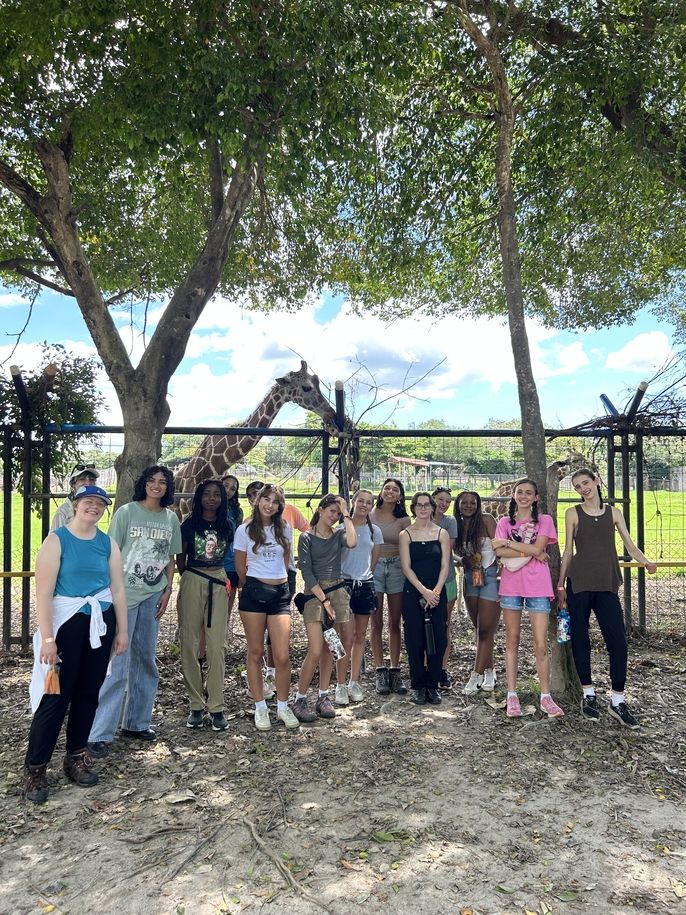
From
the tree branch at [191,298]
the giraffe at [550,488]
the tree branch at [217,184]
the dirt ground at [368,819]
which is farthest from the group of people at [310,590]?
the tree branch at [217,184]

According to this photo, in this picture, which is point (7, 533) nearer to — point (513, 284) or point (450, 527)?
point (450, 527)

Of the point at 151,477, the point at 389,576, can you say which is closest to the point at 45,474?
the point at 151,477

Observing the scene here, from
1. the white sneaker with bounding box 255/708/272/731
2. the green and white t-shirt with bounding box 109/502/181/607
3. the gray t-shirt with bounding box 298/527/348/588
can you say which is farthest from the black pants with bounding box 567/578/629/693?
the green and white t-shirt with bounding box 109/502/181/607

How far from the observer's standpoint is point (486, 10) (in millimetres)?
5941

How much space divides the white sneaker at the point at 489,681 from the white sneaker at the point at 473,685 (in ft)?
0.12

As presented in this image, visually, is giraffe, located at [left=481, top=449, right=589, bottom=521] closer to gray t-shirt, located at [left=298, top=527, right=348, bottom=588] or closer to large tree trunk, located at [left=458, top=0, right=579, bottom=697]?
large tree trunk, located at [left=458, top=0, right=579, bottom=697]

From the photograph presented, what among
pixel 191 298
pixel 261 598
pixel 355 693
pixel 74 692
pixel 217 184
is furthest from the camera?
pixel 217 184

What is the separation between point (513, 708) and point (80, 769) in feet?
10.4

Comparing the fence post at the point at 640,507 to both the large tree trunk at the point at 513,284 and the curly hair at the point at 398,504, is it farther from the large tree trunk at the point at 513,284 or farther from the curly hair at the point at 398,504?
the curly hair at the point at 398,504

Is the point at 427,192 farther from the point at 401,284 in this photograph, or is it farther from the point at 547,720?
the point at 547,720

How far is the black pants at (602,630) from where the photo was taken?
493 cm

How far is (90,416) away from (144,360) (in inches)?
77.7

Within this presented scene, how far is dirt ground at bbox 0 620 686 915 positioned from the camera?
295 centimetres

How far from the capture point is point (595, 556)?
4.96m
